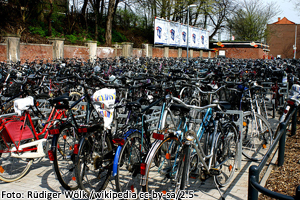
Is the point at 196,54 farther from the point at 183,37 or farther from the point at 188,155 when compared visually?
the point at 188,155

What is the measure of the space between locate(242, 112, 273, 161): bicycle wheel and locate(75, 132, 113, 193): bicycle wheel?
2.31 metres

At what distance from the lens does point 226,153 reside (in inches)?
149

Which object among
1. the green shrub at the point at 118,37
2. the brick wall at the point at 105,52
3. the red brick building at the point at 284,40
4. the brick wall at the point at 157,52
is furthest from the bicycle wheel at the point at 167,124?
the red brick building at the point at 284,40

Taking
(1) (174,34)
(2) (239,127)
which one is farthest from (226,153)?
(1) (174,34)

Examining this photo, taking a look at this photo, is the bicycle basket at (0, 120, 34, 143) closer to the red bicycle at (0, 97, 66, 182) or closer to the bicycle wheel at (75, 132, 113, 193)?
the red bicycle at (0, 97, 66, 182)

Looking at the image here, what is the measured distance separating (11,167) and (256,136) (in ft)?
12.5

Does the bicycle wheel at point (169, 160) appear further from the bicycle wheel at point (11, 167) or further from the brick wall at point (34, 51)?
the brick wall at point (34, 51)

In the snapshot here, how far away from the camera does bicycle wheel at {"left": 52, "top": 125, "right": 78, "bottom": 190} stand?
339 centimetres

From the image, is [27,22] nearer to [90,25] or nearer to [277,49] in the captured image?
[90,25]

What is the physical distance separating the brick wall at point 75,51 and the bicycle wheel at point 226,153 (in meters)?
18.5

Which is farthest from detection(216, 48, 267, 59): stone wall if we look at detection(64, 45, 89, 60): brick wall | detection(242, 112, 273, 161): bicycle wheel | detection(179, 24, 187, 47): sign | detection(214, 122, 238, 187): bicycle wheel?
detection(214, 122, 238, 187): bicycle wheel

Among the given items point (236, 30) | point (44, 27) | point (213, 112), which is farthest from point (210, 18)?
point (213, 112)

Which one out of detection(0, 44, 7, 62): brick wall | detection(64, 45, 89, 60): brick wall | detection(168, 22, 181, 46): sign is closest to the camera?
detection(0, 44, 7, 62): brick wall

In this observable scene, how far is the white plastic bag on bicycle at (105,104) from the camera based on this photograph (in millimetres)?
3496
